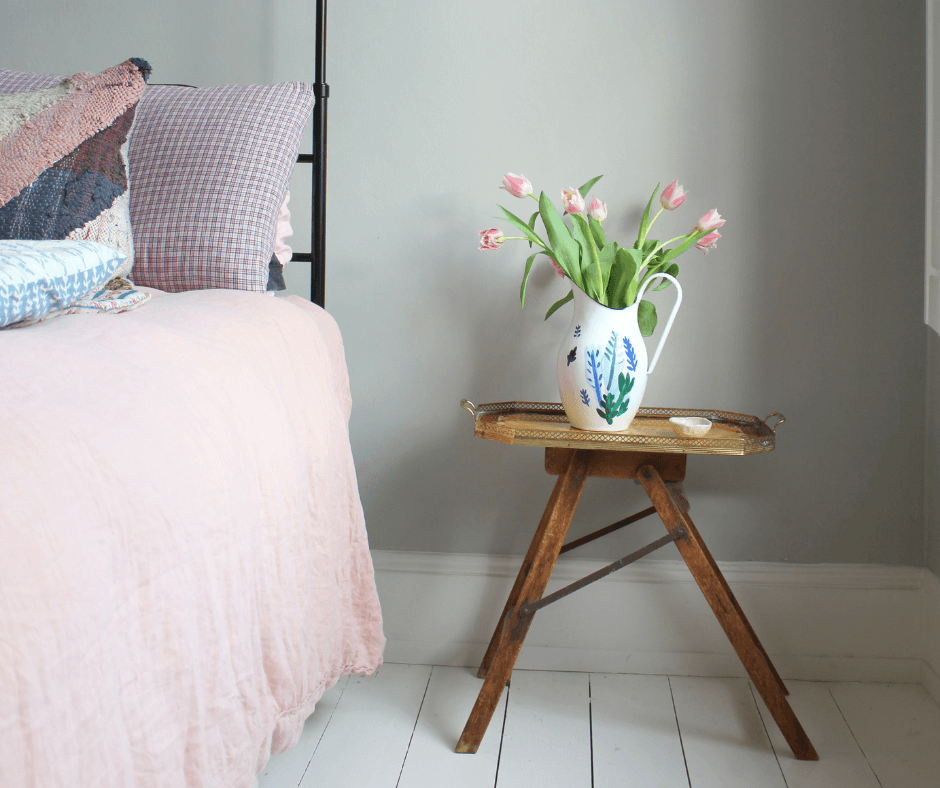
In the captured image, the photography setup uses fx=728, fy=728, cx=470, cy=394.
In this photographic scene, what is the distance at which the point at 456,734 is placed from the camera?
1.28 meters

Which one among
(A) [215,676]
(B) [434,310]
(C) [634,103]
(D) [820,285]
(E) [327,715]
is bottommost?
(E) [327,715]

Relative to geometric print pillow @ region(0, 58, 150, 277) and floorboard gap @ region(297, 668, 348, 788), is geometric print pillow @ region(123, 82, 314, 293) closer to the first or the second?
geometric print pillow @ region(0, 58, 150, 277)

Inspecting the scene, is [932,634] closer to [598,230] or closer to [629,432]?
[629,432]

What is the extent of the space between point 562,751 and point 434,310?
0.87m

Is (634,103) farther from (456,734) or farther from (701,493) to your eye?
(456,734)

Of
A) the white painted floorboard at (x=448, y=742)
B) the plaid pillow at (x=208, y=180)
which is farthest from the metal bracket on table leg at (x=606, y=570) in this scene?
the plaid pillow at (x=208, y=180)

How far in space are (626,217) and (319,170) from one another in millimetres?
618

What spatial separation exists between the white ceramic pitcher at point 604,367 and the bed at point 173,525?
1.33 feet

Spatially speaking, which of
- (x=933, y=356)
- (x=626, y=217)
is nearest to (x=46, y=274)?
(x=626, y=217)

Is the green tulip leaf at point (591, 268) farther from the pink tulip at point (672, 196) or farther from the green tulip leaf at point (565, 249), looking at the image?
the pink tulip at point (672, 196)

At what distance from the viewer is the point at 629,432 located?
1228mm

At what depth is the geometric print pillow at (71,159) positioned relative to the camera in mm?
931

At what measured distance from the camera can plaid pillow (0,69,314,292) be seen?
114cm

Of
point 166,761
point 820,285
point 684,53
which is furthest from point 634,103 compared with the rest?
point 166,761
